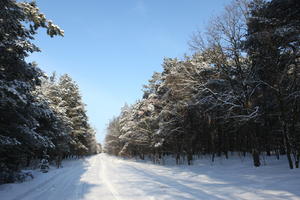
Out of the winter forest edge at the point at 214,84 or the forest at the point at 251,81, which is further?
the forest at the point at 251,81

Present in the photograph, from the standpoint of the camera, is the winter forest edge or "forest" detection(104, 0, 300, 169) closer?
the winter forest edge

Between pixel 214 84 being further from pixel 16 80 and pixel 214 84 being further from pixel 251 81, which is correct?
pixel 16 80

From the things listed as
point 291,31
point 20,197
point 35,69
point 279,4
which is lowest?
point 20,197

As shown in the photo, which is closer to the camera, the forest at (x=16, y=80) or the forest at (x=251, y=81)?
the forest at (x=16, y=80)

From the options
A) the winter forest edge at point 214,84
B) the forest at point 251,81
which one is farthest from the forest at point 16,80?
the forest at point 251,81

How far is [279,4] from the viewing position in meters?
9.02

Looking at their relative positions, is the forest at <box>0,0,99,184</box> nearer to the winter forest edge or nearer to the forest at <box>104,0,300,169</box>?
the winter forest edge

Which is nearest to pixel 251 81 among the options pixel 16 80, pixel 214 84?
pixel 214 84

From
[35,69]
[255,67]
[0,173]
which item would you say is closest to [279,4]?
[255,67]

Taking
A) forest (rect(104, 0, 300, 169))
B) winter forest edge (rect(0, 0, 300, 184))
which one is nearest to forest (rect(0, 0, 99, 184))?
winter forest edge (rect(0, 0, 300, 184))

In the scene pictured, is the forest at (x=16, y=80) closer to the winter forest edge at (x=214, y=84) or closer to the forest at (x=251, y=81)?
the winter forest edge at (x=214, y=84)

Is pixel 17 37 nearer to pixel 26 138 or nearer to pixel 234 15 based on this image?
pixel 26 138

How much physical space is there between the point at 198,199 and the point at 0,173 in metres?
9.64

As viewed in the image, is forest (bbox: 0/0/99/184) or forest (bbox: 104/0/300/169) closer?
forest (bbox: 0/0/99/184)
